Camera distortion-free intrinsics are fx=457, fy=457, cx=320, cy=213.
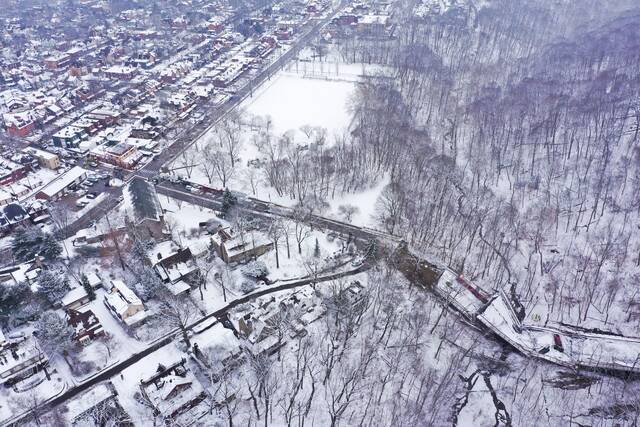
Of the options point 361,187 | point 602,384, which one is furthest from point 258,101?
point 602,384

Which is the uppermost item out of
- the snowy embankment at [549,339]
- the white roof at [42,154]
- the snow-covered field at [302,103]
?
the snow-covered field at [302,103]

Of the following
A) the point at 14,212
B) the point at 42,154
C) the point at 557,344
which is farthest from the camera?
the point at 42,154

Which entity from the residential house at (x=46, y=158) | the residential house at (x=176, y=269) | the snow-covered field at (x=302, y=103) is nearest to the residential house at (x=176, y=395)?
the residential house at (x=176, y=269)

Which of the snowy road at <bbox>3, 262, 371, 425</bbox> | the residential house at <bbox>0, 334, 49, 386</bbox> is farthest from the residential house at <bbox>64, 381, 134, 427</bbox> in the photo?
the residential house at <bbox>0, 334, 49, 386</bbox>

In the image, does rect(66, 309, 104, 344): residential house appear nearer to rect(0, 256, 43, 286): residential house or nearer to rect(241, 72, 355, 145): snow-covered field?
rect(0, 256, 43, 286): residential house

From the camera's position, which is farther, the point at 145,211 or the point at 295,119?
the point at 295,119

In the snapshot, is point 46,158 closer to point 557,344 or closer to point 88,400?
point 88,400

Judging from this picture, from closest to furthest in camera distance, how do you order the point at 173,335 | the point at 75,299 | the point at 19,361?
the point at 19,361 < the point at 173,335 < the point at 75,299

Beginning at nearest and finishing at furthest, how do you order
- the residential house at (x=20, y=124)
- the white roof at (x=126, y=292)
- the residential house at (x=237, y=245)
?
1. the white roof at (x=126, y=292)
2. the residential house at (x=237, y=245)
3. the residential house at (x=20, y=124)

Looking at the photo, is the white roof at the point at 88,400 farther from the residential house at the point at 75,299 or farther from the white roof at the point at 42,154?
the white roof at the point at 42,154

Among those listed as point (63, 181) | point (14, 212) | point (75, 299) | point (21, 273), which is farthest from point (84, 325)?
point (63, 181)
